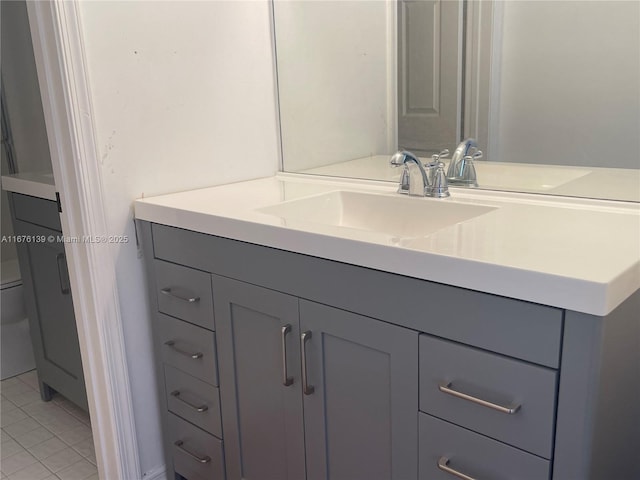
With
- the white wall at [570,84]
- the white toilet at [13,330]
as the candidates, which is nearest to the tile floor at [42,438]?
the white toilet at [13,330]

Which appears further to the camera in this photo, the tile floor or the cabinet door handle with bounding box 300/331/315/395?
the tile floor

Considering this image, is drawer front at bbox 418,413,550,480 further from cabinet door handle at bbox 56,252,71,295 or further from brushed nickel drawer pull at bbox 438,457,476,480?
cabinet door handle at bbox 56,252,71,295

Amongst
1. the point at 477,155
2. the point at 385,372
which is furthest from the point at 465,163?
the point at 385,372

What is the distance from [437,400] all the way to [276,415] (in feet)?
1.51

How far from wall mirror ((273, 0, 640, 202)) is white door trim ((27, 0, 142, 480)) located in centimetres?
67

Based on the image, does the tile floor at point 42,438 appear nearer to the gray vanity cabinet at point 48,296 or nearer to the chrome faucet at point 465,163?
the gray vanity cabinet at point 48,296

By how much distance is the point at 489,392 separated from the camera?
927 millimetres

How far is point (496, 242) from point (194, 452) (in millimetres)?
1054

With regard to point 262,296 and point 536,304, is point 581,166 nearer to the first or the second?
point 536,304

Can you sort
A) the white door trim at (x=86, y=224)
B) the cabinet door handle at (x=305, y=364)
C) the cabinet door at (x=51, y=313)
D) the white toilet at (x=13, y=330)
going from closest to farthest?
the cabinet door handle at (x=305, y=364) → the white door trim at (x=86, y=224) → the cabinet door at (x=51, y=313) → the white toilet at (x=13, y=330)

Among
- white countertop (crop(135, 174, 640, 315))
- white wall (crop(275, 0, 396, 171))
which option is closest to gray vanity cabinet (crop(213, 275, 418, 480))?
white countertop (crop(135, 174, 640, 315))

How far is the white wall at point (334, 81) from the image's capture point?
5.49ft

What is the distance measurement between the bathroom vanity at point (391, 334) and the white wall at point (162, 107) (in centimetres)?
7

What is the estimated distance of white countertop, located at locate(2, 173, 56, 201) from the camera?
1.85 metres
